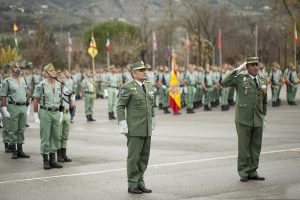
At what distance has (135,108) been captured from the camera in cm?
1181

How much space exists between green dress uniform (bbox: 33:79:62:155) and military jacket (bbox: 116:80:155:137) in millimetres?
3075

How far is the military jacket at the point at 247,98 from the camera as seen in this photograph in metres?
12.5

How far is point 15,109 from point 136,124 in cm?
549

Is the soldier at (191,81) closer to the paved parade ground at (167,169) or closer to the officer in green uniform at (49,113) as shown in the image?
the paved parade ground at (167,169)

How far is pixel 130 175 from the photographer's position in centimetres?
1156

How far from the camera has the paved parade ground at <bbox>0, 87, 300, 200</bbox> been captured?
11.4 metres

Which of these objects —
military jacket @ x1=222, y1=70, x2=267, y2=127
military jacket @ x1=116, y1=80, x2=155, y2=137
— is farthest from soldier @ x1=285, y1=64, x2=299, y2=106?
military jacket @ x1=116, y1=80, x2=155, y2=137

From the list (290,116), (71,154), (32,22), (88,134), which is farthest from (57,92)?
(32,22)

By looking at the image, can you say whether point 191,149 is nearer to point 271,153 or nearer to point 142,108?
point 271,153

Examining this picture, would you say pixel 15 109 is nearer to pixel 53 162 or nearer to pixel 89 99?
pixel 53 162

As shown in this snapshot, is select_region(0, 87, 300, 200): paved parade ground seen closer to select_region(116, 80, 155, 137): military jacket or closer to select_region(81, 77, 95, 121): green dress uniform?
select_region(116, 80, 155, 137): military jacket

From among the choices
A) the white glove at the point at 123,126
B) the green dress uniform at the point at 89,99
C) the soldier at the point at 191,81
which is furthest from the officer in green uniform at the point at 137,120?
the soldier at the point at 191,81

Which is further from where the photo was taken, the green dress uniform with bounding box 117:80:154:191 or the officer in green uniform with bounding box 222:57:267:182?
the officer in green uniform with bounding box 222:57:267:182

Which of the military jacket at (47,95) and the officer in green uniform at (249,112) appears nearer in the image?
the officer in green uniform at (249,112)
